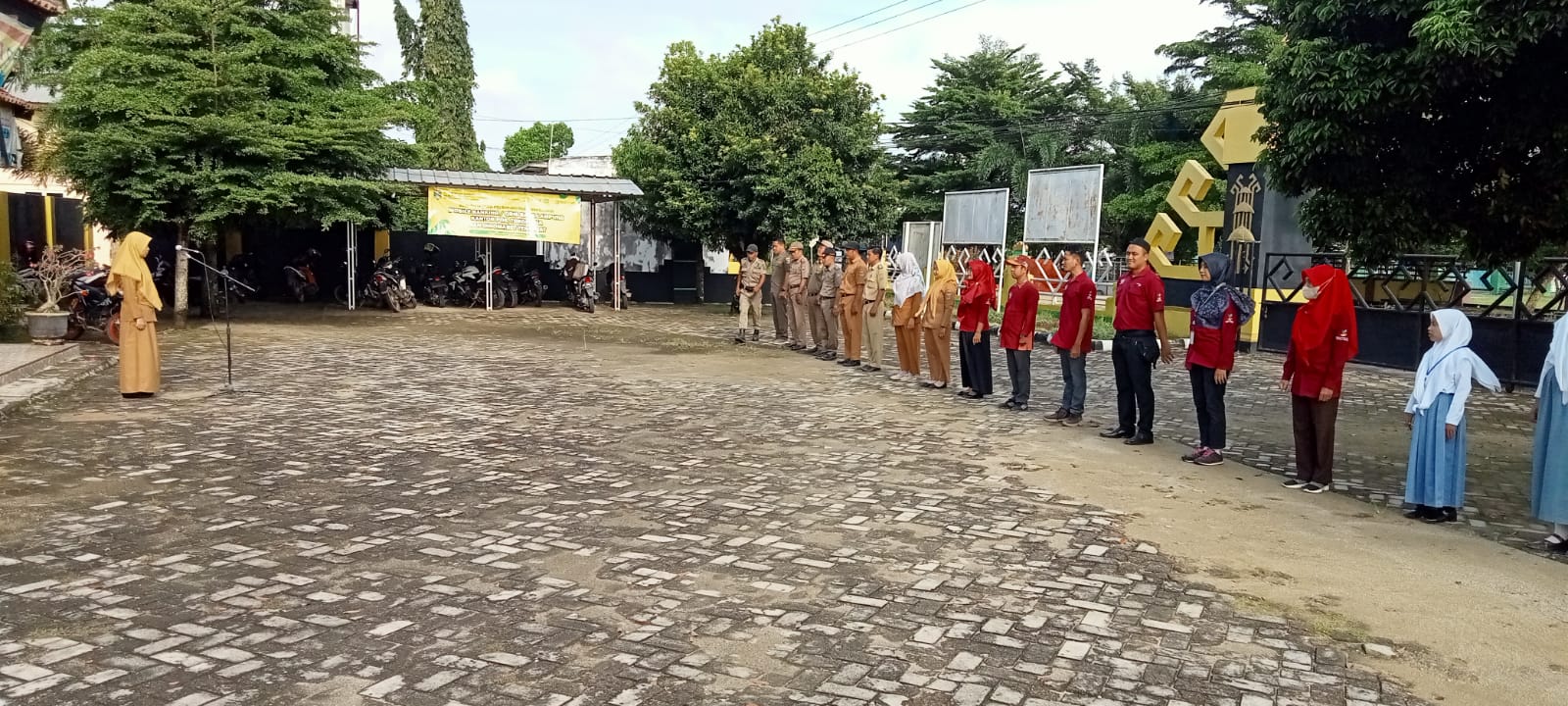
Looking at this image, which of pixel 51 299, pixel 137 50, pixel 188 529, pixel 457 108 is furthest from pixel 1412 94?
pixel 457 108

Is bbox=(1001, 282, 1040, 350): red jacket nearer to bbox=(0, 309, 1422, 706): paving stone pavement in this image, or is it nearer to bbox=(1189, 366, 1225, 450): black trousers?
bbox=(0, 309, 1422, 706): paving stone pavement

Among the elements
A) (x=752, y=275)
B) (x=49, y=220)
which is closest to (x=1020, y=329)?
(x=752, y=275)

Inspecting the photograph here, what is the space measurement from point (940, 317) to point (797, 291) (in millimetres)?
4274

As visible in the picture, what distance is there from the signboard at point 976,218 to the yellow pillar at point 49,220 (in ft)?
58.0

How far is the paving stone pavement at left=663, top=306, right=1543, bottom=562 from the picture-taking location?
22.7ft

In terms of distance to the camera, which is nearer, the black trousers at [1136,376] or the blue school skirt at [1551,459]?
the blue school skirt at [1551,459]

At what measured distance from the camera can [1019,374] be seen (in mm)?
10547

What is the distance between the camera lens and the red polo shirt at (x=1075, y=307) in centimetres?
954

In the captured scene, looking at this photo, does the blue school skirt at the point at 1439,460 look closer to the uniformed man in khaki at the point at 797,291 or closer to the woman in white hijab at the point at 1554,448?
the woman in white hijab at the point at 1554,448

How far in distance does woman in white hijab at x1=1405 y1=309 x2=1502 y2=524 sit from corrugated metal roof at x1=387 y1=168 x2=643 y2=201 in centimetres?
1739

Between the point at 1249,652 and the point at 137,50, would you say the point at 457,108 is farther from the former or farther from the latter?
the point at 1249,652

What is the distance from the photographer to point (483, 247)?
79.0ft

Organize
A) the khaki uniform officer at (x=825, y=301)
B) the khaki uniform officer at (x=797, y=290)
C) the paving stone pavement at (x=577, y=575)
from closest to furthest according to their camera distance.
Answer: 1. the paving stone pavement at (x=577, y=575)
2. the khaki uniform officer at (x=825, y=301)
3. the khaki uniform officer at (x=797, y=290)

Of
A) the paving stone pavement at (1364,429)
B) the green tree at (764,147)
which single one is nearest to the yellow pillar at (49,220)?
the green tree at (764,147)
